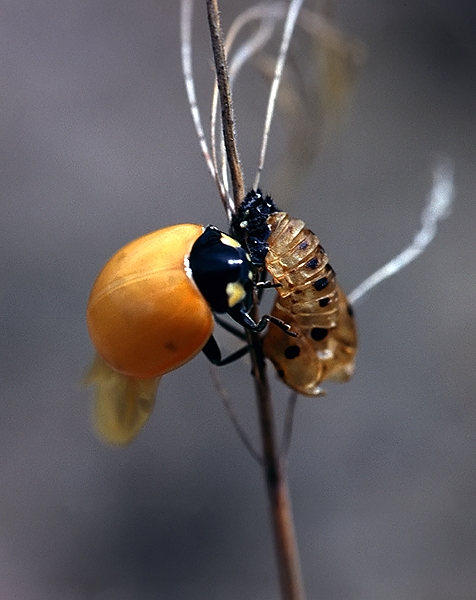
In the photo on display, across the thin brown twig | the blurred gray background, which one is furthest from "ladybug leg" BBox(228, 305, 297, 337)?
the blurred gray background

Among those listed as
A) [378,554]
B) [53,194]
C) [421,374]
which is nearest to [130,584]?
[378,554]

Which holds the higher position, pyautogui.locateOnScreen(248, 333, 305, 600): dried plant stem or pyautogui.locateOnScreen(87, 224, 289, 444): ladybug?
pyautogui.locateOnScreen(87, 224, 289, 444): ladybug

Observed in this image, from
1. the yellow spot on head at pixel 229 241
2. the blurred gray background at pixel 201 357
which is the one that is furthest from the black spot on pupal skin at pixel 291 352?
the blurred gray background at pixel 201 357

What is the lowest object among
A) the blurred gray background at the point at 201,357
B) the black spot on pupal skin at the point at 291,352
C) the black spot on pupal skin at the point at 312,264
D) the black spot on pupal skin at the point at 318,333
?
the blurred gray background at the point at 201,357

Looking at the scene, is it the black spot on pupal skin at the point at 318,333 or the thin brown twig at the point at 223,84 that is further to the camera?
the black spot on pupal skin at the point at 318,333

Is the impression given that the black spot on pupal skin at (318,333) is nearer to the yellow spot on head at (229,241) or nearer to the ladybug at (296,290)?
the ladybug at (296,290)

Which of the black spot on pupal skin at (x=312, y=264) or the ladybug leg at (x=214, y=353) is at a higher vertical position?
the black spot on pupal skin at (x=312, y=264)

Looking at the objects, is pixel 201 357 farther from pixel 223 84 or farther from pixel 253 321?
pixel 223 84

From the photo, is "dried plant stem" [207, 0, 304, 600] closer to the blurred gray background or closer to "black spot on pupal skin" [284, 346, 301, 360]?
"black spot on pupal skin" [284, 346, 301, 360]
